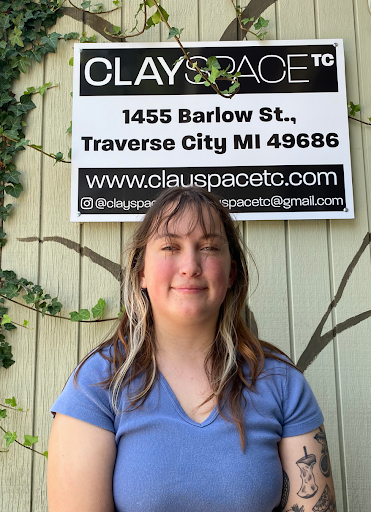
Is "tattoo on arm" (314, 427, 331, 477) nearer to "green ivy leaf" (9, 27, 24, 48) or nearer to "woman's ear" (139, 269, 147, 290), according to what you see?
"woman's ear" (139, 269, 147, 290)

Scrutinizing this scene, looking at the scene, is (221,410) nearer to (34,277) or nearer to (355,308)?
(355,308)

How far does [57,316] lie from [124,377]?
1.92 ft

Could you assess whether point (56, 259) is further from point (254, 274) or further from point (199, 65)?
point (199, 65)

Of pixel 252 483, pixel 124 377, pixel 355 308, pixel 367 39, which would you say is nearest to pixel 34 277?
pixel 124 377

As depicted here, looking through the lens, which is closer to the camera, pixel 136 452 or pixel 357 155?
pixel 136 452

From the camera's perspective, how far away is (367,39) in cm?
182

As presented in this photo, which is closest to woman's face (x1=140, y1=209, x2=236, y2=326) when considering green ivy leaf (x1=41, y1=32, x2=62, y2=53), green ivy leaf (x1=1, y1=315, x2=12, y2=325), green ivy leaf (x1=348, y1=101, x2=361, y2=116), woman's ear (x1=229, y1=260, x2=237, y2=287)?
woman's ear (x1=229, y1=260, x2=237, y2=287)

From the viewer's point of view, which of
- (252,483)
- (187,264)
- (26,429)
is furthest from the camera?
(26,429)

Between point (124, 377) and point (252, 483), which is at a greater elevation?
point (124, 377)

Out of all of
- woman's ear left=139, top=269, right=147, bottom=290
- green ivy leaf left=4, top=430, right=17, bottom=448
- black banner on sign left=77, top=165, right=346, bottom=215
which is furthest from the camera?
black banner on sign left=77, top=165, right=346, bottom=215

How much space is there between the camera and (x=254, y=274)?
67.7 inches

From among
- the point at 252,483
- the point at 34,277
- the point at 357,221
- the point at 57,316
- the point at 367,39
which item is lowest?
the point at 252,483

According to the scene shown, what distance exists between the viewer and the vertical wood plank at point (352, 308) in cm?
164

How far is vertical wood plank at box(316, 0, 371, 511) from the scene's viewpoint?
1.64 metres
